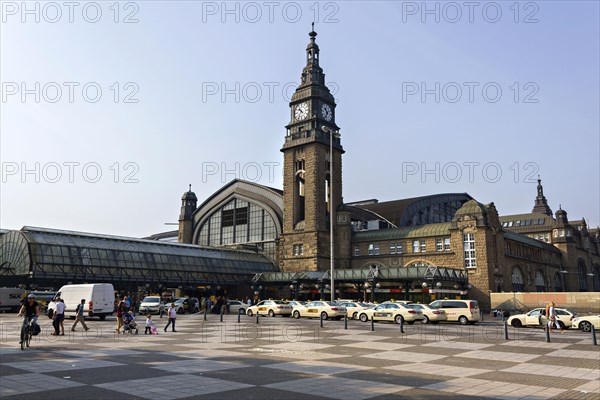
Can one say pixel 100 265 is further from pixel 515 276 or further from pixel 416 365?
pixel 515 276

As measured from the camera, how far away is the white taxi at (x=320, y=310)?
133ft

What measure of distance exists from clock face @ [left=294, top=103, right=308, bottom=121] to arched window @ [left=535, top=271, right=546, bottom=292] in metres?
42.1

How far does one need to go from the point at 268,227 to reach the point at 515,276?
122 feet

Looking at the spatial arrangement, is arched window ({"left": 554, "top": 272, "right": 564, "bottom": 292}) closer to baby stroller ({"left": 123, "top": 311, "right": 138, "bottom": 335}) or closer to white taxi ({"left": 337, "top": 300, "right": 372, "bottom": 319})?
white taxi ({"left": 337, "top": 300, "right": 372, "bottom": 319})

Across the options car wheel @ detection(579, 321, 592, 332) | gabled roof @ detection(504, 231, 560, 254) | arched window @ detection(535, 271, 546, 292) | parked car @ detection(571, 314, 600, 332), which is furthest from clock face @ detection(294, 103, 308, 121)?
car wheel @ detection(579, 321, 592, 332)

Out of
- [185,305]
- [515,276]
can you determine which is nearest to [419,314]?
[185,305]

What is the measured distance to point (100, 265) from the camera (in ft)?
188

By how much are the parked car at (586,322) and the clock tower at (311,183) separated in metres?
41.6

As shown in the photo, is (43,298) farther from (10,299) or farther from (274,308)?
(274,308)

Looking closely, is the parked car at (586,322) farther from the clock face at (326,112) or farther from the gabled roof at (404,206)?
the gabled roof at (404,206)

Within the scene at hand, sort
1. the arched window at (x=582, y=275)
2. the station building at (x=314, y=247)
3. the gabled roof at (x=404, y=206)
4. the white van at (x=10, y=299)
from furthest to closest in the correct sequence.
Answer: the arched window at (x=582, y=275), the gabled roof at (x=404, y=206), the station building at (x=314, y=247), the white van at (x=10, y=299)

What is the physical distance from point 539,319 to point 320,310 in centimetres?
1572

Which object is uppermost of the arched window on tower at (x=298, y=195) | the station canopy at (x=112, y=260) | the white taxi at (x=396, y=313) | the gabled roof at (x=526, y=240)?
the arched window on tower at (x=298, y=195)

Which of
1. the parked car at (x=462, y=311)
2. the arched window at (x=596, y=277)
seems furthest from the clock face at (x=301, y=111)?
the arched window at (x=596, y=277)
